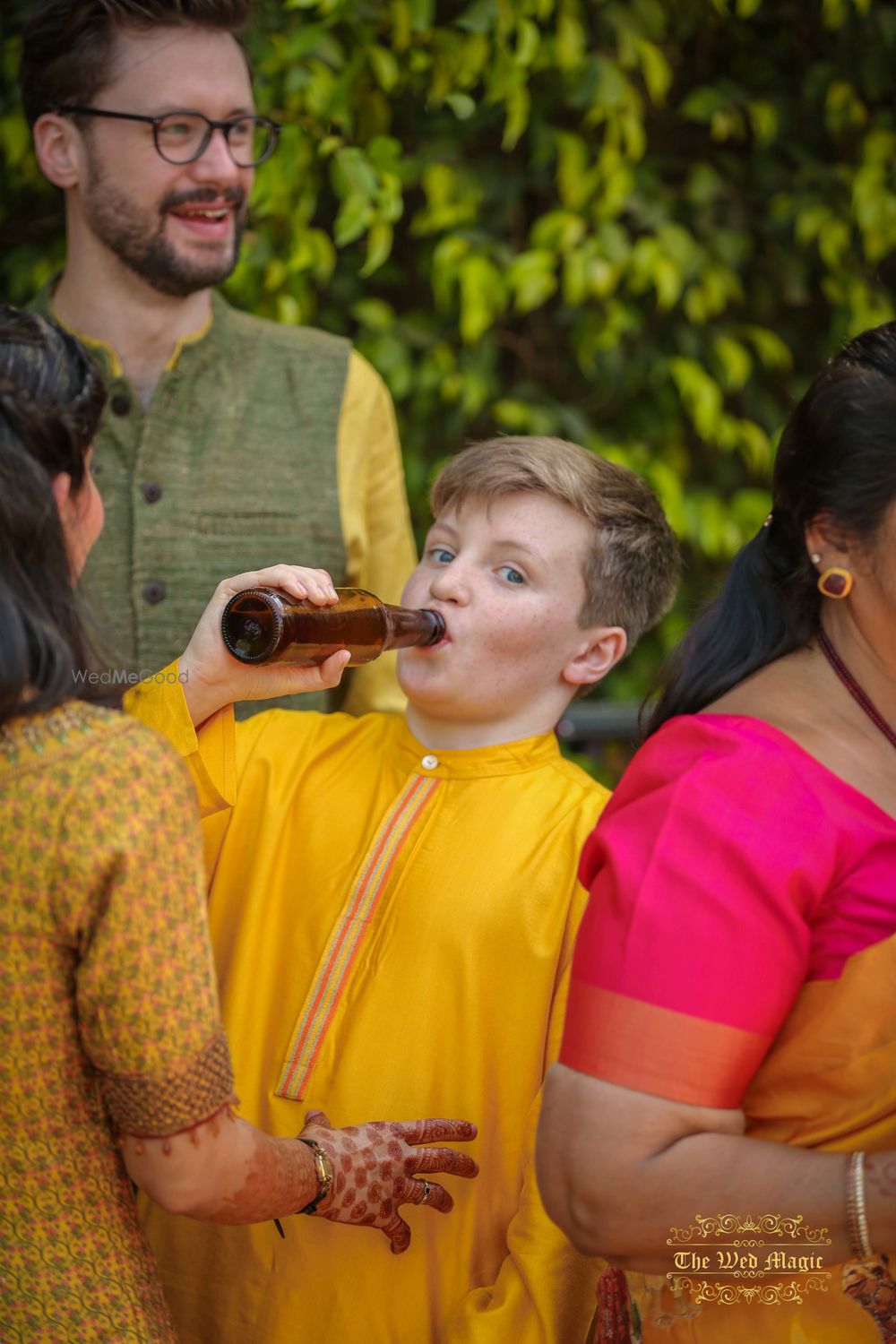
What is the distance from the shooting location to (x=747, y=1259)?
127 centimetres

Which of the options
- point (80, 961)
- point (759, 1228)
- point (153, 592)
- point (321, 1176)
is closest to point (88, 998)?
point (80, 961)

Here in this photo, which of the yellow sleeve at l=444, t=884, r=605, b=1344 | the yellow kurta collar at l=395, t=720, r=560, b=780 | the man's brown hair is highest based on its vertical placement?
the man's brown hair

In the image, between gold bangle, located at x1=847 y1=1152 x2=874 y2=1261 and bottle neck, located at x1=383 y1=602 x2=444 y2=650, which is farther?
bottle neck, located at x1=383 y1=602 x2=444 y2=650

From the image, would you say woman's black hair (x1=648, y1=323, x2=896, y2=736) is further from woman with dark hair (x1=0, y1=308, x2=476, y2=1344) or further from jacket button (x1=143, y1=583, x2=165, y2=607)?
jacket button (x1=143, y1=583, x2=165, y2=607)

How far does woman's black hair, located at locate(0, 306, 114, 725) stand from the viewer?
1164 mm

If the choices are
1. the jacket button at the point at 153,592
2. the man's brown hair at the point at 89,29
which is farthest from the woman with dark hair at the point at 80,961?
the man's brown hair at the point at 89,29

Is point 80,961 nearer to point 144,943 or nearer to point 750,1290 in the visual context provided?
point 144,943

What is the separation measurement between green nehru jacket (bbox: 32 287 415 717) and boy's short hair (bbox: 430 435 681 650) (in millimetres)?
443

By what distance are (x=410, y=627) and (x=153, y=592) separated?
2.37ft

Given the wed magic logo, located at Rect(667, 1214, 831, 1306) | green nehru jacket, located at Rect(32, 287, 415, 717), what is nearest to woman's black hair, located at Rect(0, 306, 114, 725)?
the wed magic logo, located at Rect(667, 1214, 831, 1306)

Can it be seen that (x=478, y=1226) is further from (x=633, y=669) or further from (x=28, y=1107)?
(x=633, y=669)

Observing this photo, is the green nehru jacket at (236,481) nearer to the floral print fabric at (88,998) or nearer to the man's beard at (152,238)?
the man's beard at (152,238)

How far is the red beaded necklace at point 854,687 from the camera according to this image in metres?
1.45

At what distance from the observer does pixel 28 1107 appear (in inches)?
47.3
